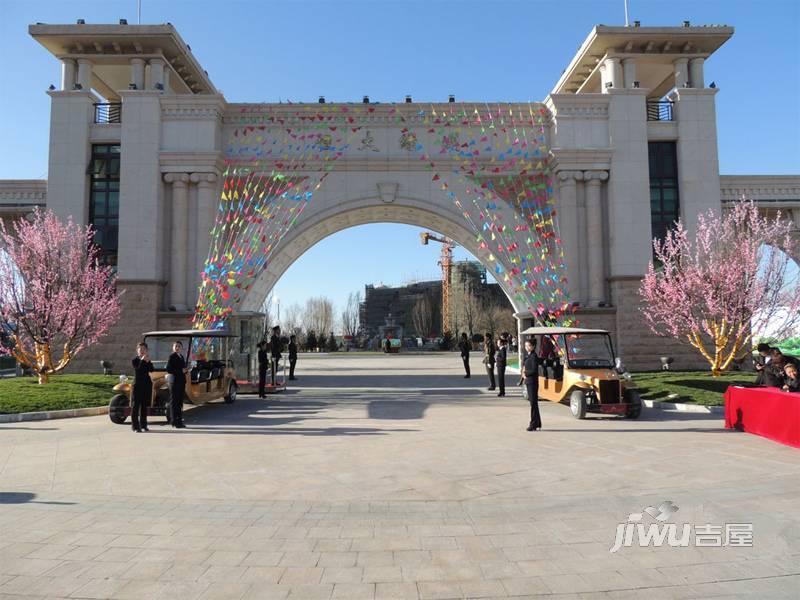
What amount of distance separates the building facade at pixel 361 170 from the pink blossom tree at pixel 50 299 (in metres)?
1.61

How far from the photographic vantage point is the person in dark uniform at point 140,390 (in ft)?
31.4

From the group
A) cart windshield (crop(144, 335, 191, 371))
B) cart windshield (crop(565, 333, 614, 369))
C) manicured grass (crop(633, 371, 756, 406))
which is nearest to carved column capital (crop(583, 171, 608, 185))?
manicured grass (crop(633, 371, 756, 406))

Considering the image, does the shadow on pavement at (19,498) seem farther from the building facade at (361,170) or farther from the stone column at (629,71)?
the stone column at (629,71)

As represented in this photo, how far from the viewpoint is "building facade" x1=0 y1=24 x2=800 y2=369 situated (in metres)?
19.2

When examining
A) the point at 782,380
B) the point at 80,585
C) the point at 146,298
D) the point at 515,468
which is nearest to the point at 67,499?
the point at 80,585

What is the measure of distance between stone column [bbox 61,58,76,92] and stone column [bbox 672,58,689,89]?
22591 millimetres

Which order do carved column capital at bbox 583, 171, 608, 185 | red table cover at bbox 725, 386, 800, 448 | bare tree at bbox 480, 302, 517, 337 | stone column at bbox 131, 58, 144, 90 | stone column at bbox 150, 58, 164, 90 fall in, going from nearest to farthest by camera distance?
red table cover at bbox 725, 386, 800, 448 → carved column capital at bbox 583, 171, 608, 185 → stone column at bbox 131, 58, 144, 90 → stone column at bbox 150, 58, 164, 90 → bare tree at bbox 480, 302, 517, 337

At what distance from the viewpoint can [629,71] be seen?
20.4 metres

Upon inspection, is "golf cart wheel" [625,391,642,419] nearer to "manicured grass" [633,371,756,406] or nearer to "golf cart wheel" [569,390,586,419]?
"golf cart wheel" [569,390,586,419]

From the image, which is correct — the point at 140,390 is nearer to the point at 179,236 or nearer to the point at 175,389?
the point at 175,389

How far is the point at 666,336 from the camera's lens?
18.9 m

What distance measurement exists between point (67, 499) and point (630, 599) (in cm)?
536

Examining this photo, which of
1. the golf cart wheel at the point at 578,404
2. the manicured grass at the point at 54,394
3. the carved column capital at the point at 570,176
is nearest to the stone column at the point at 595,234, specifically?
the carved column capital at the point at 570,176

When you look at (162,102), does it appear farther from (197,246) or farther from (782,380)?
(782,380)
